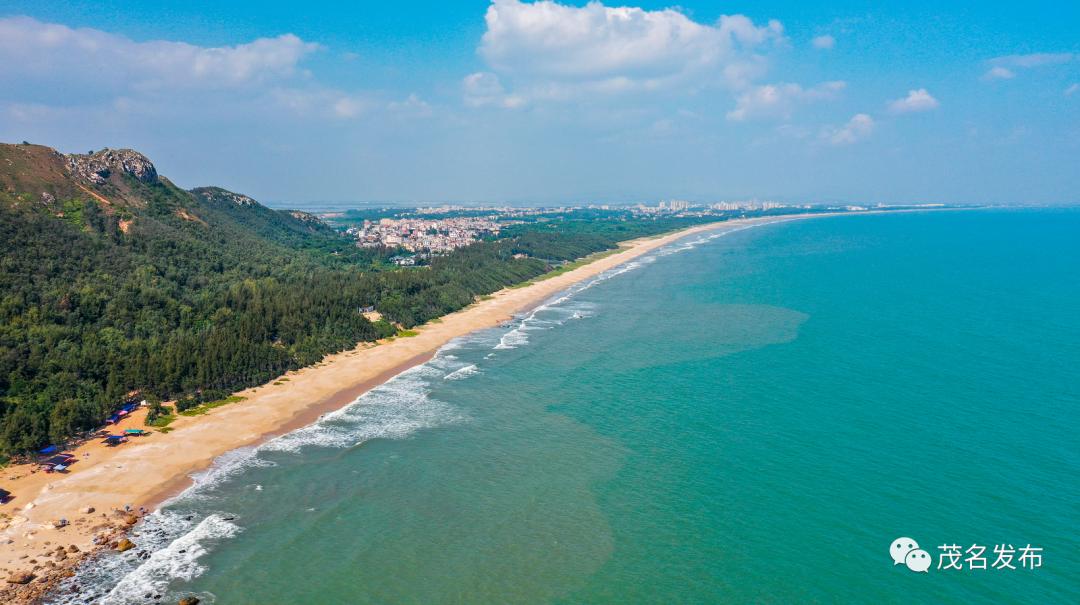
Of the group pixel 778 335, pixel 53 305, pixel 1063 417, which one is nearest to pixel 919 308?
pixel 778 335

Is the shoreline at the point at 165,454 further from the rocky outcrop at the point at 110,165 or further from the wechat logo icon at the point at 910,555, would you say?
the rocky outcrop at the point at 110,165

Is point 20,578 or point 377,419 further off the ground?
point 20,578

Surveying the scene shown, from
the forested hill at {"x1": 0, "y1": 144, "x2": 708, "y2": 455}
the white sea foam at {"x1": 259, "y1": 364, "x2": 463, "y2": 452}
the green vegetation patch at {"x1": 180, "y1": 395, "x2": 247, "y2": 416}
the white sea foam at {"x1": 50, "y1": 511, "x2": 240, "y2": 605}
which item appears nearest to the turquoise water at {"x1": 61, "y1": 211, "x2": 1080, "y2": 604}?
the white sea foam at {"x1": 50, "y1": 511, "x2": 240, "y2": 605}

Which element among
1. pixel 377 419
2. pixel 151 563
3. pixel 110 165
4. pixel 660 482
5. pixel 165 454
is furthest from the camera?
pixel 110 165

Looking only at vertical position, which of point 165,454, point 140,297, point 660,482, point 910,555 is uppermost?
point 140,297

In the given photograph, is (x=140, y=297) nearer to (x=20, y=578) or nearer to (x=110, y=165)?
(x=20, y=578)

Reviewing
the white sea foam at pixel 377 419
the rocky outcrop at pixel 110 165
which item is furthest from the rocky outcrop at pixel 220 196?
the white sea foam at pixel 377 419

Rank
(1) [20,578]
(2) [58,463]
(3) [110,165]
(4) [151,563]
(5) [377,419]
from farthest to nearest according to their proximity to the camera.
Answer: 1. (3) [110,165]
2. (5) [377,419]
3. (2) [58,463]
4. (4) [151,563]
5. (1) [20,578]

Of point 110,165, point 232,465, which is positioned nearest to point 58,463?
point 232,465
